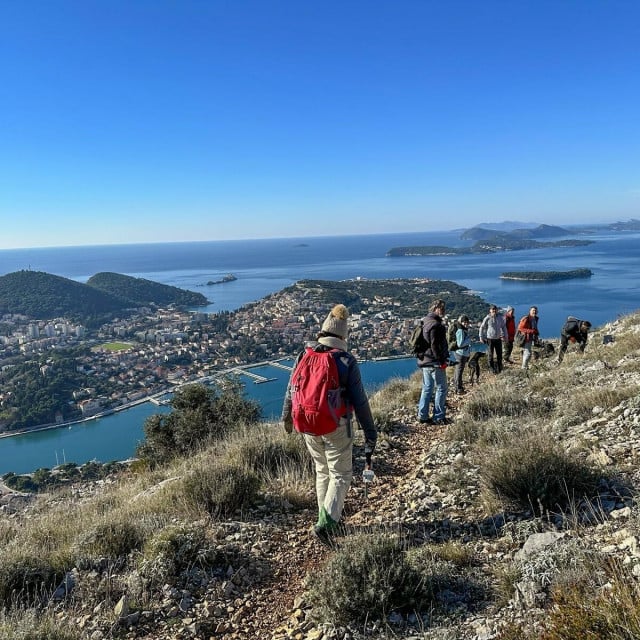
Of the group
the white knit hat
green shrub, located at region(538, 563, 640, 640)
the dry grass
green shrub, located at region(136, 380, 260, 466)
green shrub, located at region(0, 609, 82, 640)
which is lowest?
green shrub, located at region(136, 380, 260, 466)

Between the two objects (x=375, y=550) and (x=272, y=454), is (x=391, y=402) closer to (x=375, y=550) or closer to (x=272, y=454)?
(x=272, y=454)

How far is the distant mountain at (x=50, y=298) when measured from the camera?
57.6 metres

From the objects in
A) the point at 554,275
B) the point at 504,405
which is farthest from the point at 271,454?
the point at 554,275

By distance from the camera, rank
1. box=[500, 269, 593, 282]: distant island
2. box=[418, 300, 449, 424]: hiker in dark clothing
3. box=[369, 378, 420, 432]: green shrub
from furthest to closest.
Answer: box=[500, 269, 593, 282]: distant island, box=[369, 378, 420, 432]: green shrub, box=[418, 300, 449, 424]: hiker in dark clothing

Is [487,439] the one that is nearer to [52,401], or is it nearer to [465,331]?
[465,331]

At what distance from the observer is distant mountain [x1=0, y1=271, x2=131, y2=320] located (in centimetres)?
5762

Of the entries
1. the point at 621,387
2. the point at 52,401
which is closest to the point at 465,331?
the point at 621,387

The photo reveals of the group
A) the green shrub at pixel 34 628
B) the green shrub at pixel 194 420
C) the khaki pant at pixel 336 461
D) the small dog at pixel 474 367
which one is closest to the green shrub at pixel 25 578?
the green shrub at pixel 34 628

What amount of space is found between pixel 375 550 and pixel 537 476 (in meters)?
1.46

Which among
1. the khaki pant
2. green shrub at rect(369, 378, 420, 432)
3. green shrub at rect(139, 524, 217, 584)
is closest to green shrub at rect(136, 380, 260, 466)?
green shrub at rect(369, 378, 420, 432)

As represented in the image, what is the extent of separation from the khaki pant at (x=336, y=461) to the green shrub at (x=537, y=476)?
1.18 m

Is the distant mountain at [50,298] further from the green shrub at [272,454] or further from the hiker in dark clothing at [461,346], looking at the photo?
the green shrub at [272,454]

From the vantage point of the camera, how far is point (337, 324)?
317 cm

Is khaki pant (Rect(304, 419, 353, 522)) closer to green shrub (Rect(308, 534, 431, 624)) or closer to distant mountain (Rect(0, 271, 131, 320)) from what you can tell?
green shrub (Rect(308, 534, 431, 624))
